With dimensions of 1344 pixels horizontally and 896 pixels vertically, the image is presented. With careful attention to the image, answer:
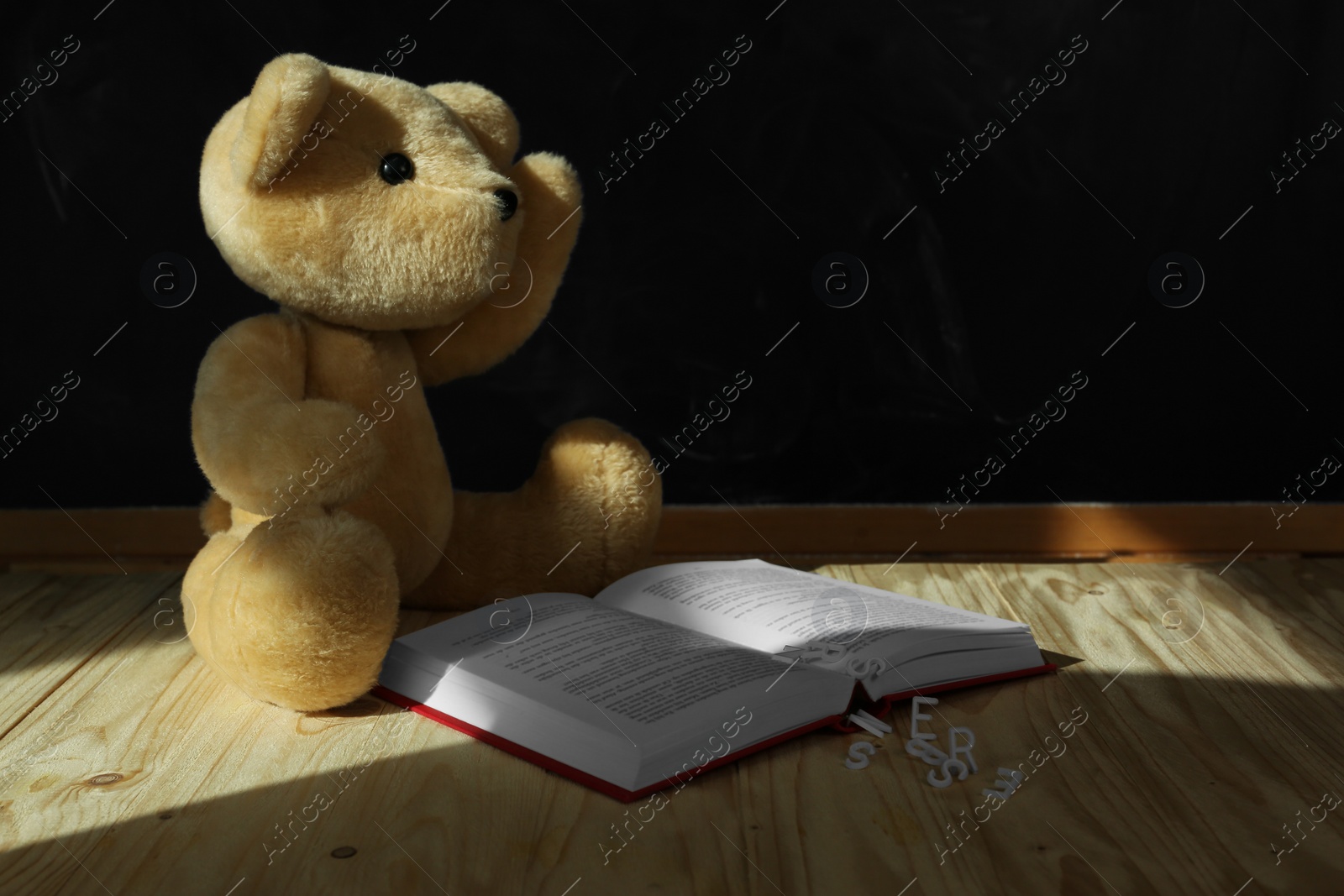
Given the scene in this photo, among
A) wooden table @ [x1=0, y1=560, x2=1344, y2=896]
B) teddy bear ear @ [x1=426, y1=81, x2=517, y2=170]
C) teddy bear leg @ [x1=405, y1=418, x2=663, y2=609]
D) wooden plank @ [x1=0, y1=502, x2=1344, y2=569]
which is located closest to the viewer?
wooden table @ [x1=0, y1=560, x2=1344, y2=896]

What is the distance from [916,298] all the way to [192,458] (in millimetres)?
1007

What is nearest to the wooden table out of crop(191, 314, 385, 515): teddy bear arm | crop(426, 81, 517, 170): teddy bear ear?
crop(191, 314, 385, 515): teddy bear arm

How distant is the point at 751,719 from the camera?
0.92 meters

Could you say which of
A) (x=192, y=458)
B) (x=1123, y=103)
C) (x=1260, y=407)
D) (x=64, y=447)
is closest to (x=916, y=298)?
(x=1123, y=103)

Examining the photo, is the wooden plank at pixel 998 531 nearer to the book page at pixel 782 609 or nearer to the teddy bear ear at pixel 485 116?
the book page at pixel 782 609

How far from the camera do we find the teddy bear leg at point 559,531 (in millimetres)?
1336

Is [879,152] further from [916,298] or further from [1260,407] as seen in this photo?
[1260,407]

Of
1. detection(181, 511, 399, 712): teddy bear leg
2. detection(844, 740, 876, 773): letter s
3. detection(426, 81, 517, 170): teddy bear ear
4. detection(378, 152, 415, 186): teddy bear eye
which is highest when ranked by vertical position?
detection(426, 81, 517, 170): teddy bear ear

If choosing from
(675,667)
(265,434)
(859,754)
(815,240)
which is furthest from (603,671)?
A: (815,240)

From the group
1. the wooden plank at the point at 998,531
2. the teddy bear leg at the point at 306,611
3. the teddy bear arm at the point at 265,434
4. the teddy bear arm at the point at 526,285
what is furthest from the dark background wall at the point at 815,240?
the teddy bear leg at the point at 306,611

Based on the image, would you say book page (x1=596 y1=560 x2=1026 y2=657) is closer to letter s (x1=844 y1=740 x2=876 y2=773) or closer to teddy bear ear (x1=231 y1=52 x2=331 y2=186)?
letter s (x1=844 y1=740 x2=876 y2=773)

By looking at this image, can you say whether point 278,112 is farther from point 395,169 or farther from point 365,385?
point 365,385

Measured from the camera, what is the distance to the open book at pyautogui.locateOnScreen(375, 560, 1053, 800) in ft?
2.94

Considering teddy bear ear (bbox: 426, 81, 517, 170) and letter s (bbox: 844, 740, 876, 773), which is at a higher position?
teddy bear ear (bbox: 426, 81, 517, 170)
